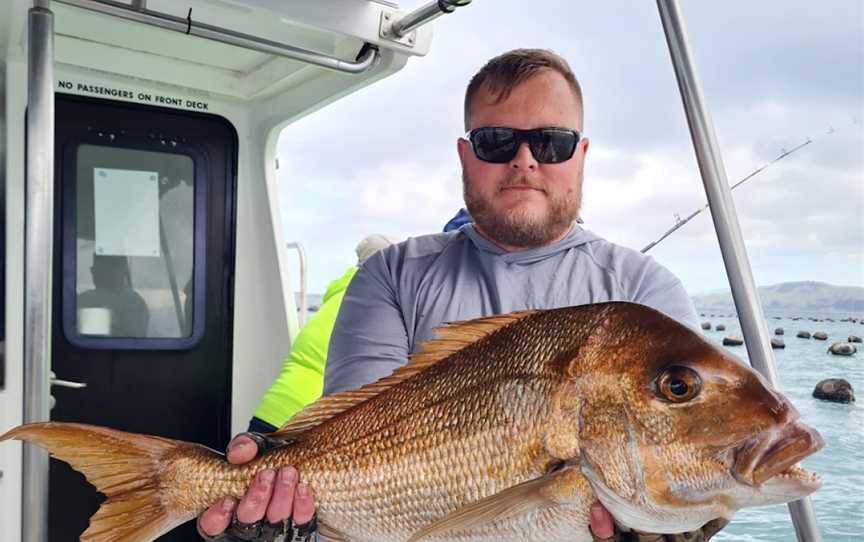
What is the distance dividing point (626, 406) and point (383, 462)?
49cm

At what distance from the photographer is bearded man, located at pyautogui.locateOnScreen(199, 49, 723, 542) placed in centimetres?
198

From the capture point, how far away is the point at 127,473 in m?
1.53

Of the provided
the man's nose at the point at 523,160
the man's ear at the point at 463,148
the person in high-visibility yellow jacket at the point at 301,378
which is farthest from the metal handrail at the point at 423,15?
the person in high-visibility yellow jacket at the point at 301,378

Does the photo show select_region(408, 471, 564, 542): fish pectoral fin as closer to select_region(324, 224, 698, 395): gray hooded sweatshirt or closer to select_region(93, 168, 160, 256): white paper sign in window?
select_region(324, 224, 698, 395): gray hooded sweatshirt

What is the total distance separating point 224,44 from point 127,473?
8.74ft

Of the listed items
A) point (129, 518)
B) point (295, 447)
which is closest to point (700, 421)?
point (295, 447)

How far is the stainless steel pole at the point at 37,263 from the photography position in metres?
2.22

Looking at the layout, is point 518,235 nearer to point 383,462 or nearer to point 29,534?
point 383,462

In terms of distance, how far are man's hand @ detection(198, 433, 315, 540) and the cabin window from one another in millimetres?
2604

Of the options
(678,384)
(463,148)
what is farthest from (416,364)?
(463,148)

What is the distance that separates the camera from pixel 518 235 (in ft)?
6.78

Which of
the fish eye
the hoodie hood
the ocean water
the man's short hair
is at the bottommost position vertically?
the ocean water

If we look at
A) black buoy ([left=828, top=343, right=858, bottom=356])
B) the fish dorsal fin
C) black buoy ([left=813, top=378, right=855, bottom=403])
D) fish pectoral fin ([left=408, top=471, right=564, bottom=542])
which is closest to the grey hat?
the fish dorsal fin

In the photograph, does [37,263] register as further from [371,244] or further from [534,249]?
[371,244]
